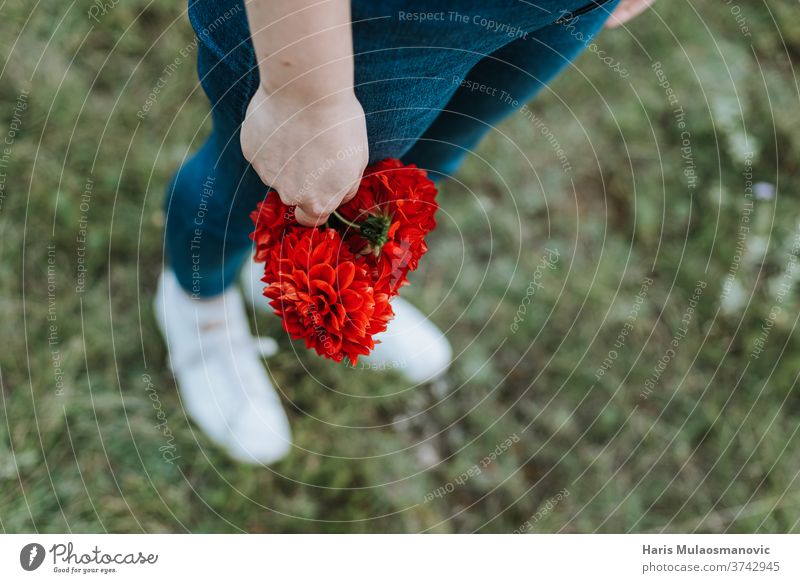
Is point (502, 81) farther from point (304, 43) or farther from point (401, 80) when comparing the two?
point (304, 43)

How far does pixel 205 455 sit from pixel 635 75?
1359 mm

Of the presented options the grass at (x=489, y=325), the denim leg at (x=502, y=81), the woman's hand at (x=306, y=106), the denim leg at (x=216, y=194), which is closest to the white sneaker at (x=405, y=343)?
the grass at (x=489, y=325)

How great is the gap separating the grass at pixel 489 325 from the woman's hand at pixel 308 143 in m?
0.77

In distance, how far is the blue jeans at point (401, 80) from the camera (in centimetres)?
55

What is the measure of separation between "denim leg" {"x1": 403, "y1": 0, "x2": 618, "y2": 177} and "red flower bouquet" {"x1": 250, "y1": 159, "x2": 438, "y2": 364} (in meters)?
0.21

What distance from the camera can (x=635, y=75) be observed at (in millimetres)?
1626

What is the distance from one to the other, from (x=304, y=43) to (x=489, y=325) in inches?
39.9

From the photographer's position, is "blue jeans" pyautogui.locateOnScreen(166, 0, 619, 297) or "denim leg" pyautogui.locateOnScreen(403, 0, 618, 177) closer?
"blue jeans" pyautogui.locateOnScreen(166, 0, 619, 297)

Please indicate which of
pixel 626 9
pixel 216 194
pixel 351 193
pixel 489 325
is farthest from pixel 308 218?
pixel 489 325

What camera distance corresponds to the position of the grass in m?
1.22

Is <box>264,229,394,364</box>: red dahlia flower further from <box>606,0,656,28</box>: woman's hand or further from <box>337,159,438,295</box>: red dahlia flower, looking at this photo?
<box>606,0,656,28</box>: woman's hand

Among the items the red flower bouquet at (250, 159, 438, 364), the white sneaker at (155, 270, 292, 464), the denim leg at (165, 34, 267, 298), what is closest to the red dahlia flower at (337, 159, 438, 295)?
the red flower bouquet at (250, 159, 438, 364)
